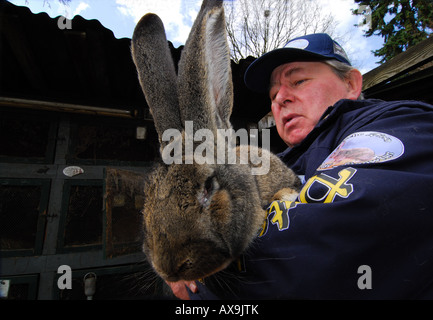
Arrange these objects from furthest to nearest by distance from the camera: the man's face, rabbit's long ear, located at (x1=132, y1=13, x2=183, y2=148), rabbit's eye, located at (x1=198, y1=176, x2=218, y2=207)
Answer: the man's face
rabbit's long ear, located at (x1=132, y1=13, x2=183, y2=148)
rabbit's eye, located at (x1=198, y1=176, x2=218, y2=207)

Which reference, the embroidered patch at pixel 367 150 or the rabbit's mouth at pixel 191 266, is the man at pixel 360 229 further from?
the rabbit's mouth at pixel 191 266

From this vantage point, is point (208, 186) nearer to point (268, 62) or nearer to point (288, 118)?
point (288, 118)

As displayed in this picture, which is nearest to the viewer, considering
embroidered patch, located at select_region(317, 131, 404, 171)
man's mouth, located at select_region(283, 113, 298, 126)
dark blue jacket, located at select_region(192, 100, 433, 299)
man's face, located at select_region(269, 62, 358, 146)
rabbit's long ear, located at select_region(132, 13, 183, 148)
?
dark blue jacket, located at select_region(192, 100, 433, 299)

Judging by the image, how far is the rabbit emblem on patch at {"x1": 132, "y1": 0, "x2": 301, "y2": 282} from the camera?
43.8 inches

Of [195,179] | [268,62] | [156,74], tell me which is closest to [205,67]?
[156,74]

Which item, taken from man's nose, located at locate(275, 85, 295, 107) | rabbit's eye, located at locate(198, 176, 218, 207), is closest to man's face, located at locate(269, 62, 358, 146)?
man's nose, located at locate(275, 85, 295, 107)

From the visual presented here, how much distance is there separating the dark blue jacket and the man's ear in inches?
49.9

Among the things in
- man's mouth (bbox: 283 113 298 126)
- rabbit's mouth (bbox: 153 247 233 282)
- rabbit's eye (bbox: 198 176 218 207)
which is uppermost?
man's mouth (bbox: 283 113 298 126)

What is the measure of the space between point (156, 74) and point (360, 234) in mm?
1485

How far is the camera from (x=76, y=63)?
11.8 ft

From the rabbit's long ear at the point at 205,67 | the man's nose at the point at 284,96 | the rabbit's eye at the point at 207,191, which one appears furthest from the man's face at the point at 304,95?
the rabbit's eye at the point at 207,191

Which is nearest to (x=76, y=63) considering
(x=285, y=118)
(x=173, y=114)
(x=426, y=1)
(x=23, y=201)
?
(x=23, y=201)

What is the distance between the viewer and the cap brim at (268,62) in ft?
7.17

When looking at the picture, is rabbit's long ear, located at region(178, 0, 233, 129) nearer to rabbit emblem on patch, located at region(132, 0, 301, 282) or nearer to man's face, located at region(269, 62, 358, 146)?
rabbit emblem on patch, located at region(132, 0, 301, 282)
